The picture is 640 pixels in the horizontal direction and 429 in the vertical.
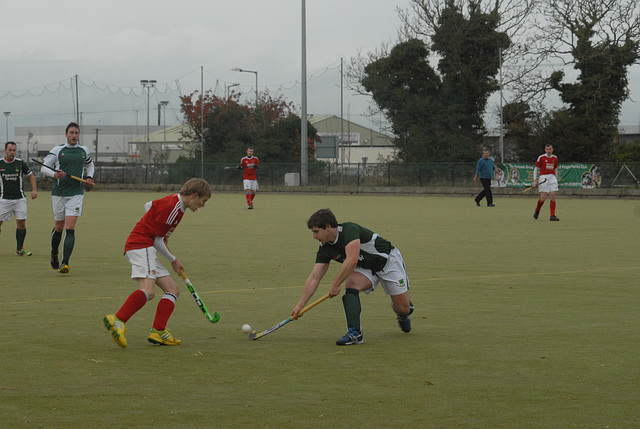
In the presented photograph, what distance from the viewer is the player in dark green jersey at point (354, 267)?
7199 millimetres

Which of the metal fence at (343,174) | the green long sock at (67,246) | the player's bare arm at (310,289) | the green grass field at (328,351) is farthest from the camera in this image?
the metal fence at (343,174)

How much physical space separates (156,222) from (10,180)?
27.8 feet

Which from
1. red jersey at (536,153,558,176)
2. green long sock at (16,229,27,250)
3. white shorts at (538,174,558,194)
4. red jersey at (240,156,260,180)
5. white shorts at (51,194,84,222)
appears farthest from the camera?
red jersey at (240,156,260,180)

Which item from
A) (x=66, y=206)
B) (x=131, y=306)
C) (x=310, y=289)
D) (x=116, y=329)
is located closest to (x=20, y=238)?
(x=66, y=206)

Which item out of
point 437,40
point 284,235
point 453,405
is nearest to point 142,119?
point 437,40

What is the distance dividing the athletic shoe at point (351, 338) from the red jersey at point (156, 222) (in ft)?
5.15

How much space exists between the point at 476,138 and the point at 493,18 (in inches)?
262

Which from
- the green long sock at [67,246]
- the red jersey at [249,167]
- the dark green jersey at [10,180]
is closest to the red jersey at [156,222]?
the green long sock at [67,246]

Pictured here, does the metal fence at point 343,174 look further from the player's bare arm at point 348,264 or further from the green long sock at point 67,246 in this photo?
the player's bare arm at point 348,264

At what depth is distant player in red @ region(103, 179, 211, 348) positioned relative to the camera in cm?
713

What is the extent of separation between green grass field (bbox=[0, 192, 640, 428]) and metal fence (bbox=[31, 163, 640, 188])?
27494mm

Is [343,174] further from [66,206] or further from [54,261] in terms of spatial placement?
[54,261]

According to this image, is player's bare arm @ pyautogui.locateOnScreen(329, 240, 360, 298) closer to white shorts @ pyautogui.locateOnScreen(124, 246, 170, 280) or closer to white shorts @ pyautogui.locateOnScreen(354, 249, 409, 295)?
white shorts @ pyautogui.locateOnScreen(354, 249, 409, 295)

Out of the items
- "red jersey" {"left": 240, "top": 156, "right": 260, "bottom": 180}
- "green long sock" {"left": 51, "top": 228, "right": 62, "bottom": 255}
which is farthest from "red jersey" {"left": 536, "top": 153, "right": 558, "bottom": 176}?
"green long sock" {"left": 51, "top": 228, "right": 62, "bottom": 255}
